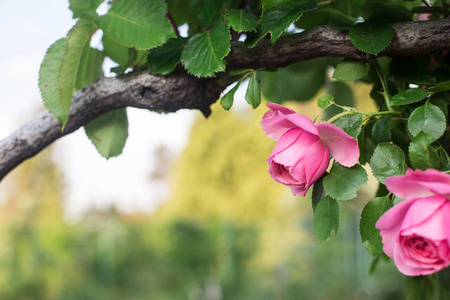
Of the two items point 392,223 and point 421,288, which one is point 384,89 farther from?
point 421,288

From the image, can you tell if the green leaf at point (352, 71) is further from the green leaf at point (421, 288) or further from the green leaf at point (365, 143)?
the green leaf at point (421, 288)

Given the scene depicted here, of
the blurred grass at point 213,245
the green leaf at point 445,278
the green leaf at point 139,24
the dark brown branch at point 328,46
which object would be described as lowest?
the blurred grass at point 213,245

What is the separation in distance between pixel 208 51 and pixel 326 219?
0.22m

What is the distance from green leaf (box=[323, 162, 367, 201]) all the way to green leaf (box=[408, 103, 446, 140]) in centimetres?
6

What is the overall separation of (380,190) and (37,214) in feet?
39.2

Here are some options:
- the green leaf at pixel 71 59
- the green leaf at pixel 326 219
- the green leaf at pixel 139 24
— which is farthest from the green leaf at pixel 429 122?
the green leaf at pixel 71 59

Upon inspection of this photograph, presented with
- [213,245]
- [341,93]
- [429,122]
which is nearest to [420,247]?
[429,122]

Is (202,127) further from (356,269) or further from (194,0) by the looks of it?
(194,0)

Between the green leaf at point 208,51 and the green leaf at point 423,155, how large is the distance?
0.67ft

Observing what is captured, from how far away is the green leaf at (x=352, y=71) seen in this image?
50cm

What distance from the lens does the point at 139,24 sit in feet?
1.58

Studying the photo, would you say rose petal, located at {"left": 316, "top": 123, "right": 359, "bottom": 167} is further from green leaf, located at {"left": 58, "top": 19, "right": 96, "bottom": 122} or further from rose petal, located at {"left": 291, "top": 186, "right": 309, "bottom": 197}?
green leaf, located at {"left": 58, "top": 19, "right": 96, "bottom": 122}

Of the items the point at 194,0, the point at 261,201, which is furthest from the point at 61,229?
the point at 194,0

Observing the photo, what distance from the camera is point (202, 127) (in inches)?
269
